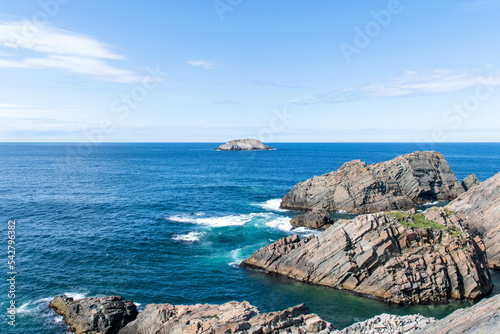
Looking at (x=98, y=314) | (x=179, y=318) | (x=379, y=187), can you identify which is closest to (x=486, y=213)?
(x=379, y=187)

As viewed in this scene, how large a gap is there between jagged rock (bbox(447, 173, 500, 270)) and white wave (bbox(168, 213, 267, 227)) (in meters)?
37.1

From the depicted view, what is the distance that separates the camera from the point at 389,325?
27578mm

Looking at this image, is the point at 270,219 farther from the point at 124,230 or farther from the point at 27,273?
the point at 27,273

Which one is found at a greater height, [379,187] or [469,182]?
[379,187]

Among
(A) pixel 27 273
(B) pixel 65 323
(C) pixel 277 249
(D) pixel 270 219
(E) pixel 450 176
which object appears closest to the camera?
(B) pixel 65 323

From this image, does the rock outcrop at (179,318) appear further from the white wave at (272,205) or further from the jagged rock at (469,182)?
the jagged rock at (469,182)

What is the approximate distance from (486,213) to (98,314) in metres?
53.8

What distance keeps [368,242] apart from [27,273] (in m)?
43.2

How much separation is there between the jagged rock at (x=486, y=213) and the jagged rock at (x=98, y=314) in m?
46.8

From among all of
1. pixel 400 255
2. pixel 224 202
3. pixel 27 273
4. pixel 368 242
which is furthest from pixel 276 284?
pixel 224 202

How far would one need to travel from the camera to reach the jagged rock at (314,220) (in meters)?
63.6

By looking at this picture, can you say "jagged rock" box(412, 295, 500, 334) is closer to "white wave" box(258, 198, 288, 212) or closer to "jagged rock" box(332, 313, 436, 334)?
"jagged rock" box(332, 313, 436, 334)

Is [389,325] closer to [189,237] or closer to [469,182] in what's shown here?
[189,237]

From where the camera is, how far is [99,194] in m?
93.0
